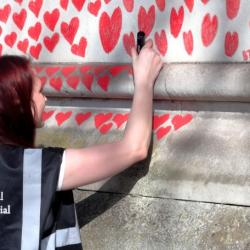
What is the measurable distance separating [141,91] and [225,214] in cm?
58

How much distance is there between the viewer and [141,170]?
3160 millimetres

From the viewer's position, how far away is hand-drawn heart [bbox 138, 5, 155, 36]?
332 centimetres

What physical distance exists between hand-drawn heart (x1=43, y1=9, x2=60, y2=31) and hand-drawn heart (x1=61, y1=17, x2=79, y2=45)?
0.06 m

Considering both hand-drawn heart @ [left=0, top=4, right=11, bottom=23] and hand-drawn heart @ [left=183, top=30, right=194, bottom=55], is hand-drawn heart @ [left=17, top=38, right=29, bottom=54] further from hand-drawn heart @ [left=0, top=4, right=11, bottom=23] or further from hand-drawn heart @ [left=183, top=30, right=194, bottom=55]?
hand-drawn heart @ [left=183, top=30, right=194, bottom=55]

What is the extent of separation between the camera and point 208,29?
10.3 ft

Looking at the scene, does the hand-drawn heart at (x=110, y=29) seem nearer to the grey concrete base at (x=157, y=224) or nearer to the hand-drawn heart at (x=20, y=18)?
the hand-drawn heart at (x=20, y=18)

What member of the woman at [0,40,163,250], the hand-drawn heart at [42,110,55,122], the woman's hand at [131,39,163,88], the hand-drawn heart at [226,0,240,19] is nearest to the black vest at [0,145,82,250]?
the woman at [0,40,163,250]

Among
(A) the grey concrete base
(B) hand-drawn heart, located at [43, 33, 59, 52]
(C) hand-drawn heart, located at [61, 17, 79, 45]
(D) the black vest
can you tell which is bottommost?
(A) the grey concrete base

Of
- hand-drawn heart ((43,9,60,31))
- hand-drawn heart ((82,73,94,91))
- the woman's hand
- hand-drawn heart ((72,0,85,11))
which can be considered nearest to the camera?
the woman's hand

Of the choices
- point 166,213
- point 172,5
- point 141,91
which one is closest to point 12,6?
A: point 172,5

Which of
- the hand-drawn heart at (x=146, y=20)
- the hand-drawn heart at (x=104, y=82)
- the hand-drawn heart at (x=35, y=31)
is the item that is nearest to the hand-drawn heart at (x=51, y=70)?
the hand-drawn heart at (x=35, y=31)

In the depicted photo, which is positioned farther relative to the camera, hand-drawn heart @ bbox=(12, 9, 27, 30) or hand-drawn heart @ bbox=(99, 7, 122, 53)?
hand-drawn heart @ bbox=(12, 9, 27, 30)

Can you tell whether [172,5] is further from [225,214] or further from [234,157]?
[225,214]

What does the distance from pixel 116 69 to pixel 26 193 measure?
3.57ft
